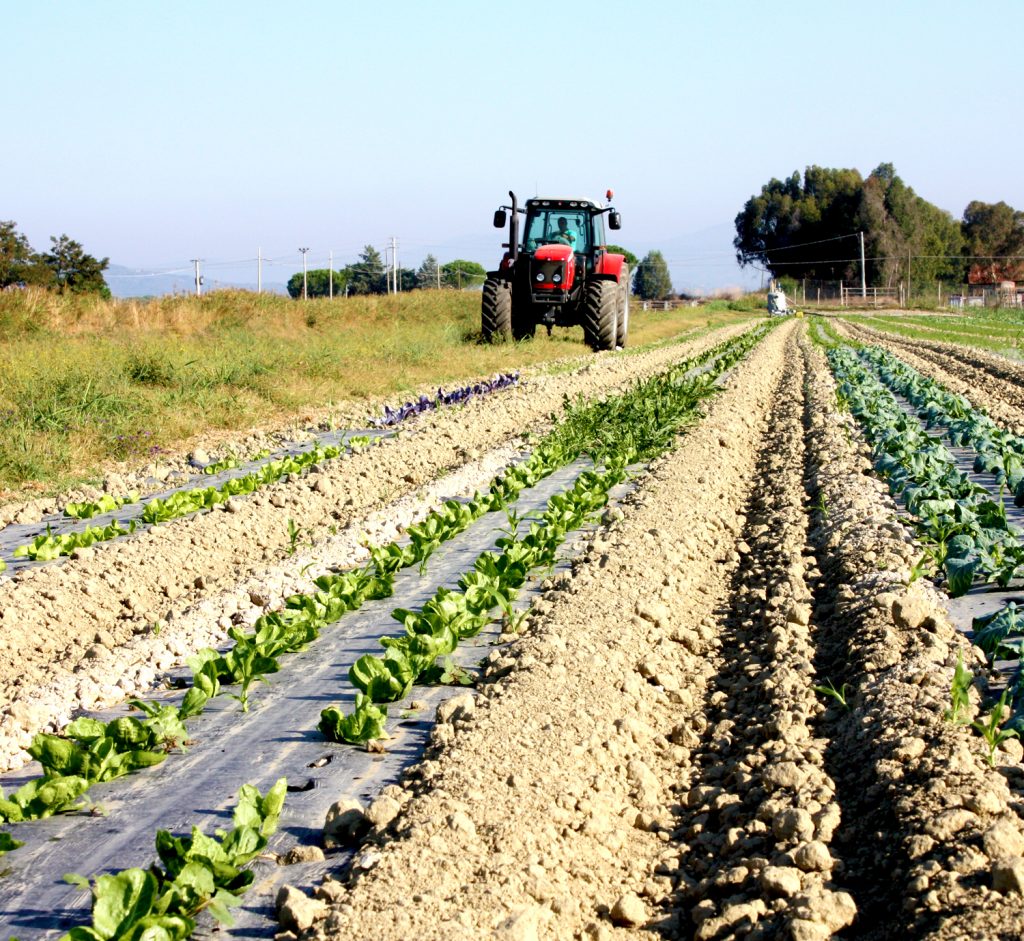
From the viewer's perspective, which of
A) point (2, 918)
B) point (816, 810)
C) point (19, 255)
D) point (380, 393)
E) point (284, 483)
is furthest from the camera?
point (19, 255)

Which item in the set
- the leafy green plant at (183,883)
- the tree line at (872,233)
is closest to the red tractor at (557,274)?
the leafy green plant at (183,883)

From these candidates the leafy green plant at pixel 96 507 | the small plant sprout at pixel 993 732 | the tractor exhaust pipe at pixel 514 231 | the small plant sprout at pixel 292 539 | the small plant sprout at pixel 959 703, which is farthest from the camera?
the tractor exhaust pipe at pixel 514 231

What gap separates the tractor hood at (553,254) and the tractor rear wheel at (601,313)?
0.78 meters

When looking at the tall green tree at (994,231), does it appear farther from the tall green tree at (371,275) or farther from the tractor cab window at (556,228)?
the tractor cab window at (556,228)

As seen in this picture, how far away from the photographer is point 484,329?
21094mm

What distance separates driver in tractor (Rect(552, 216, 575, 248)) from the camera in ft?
67.1

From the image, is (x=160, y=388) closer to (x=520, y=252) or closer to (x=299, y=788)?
(x=520, y=252)

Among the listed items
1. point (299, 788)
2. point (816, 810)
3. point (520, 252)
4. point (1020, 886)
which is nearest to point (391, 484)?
point (299, 788)

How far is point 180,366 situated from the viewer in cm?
1383

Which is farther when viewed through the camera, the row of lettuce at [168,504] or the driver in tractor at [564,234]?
the driver in tractor at [564,234]

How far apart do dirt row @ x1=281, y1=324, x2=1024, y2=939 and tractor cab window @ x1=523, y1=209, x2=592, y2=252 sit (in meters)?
15.2

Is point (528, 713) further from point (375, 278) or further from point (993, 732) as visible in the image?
point (375, 278)

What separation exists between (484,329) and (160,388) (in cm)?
880

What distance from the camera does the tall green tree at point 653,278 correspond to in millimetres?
101250
